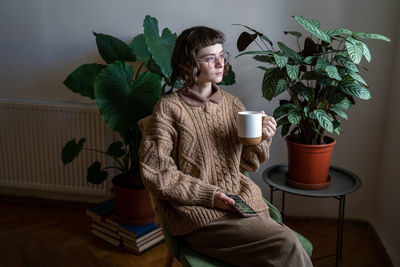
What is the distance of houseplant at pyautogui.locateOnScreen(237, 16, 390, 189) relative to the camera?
161 centimetres

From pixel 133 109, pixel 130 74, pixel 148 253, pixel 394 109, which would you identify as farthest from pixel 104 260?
pixel 394 109

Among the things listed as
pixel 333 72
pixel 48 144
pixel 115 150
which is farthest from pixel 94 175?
pixel 333 72

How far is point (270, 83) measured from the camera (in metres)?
1.71

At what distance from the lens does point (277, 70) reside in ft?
5.66

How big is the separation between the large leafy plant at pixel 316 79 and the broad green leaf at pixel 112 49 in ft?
2.12

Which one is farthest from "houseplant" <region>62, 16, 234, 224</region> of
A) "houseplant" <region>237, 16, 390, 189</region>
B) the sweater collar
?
"houseplant" <region>237, 16, 390, 189</region>

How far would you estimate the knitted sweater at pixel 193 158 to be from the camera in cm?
142

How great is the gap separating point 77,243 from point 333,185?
141cm

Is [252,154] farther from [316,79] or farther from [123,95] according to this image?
[123,95]

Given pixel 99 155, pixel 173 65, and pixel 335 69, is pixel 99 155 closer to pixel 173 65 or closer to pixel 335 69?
pixel 173 65

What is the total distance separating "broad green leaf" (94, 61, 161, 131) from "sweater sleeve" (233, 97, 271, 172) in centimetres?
46

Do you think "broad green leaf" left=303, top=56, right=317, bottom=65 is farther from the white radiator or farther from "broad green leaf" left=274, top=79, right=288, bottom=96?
the white radiator

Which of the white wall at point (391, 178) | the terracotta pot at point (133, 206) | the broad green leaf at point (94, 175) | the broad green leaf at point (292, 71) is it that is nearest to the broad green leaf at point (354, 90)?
the broad green leaf at point (292, 71)

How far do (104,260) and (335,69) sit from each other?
4.83 ft
